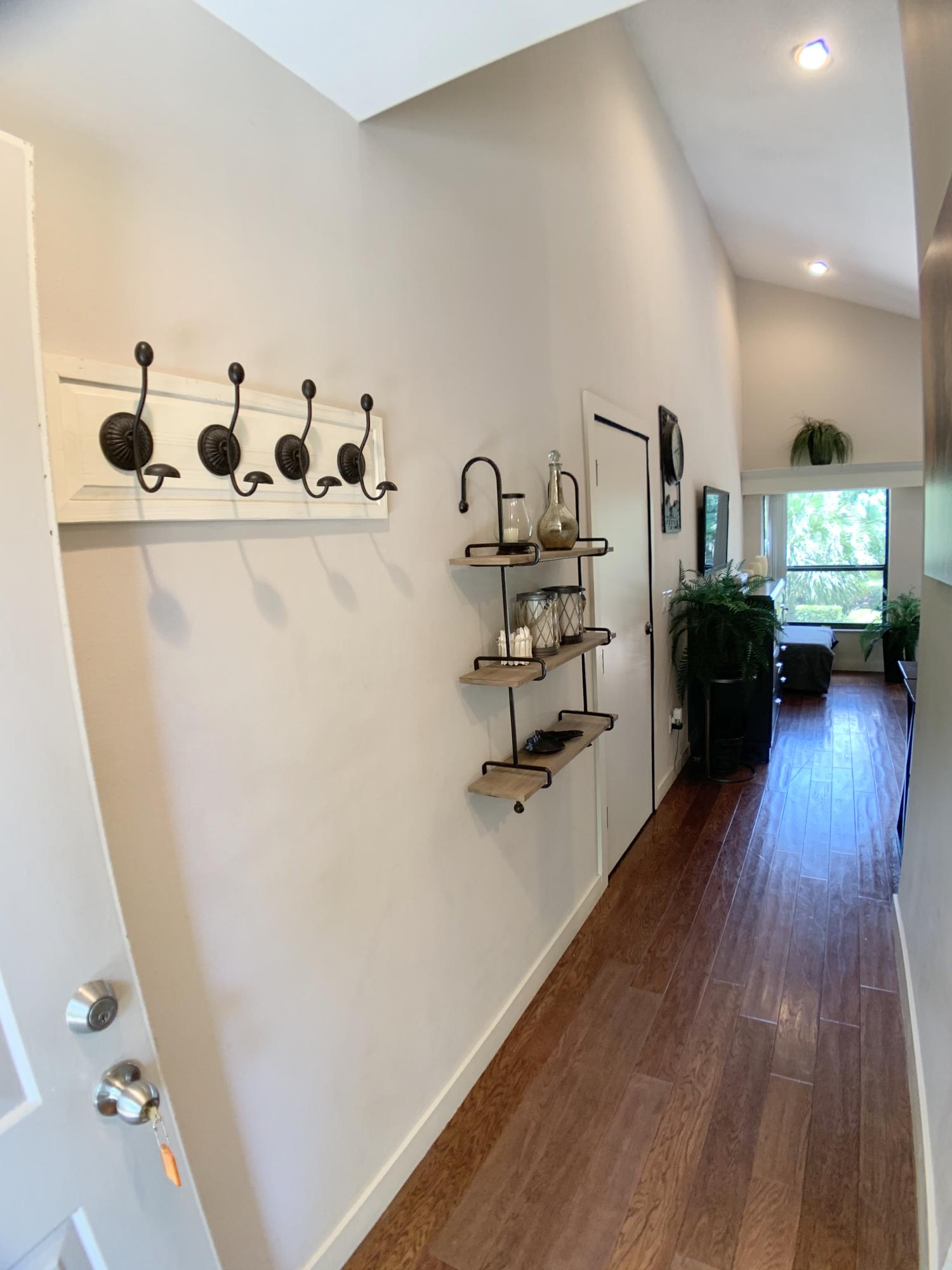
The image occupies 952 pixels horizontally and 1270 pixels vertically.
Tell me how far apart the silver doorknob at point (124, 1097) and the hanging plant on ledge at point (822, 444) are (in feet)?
23.2

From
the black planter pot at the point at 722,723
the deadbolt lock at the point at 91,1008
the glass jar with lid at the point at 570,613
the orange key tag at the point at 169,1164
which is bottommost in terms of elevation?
the black planter pot at the point at 722,723

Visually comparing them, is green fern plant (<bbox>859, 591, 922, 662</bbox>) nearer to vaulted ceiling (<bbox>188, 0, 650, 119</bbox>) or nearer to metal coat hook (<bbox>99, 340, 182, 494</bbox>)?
vaulted ceiling (<bbox>188, 0, 650, 119</bbox>)

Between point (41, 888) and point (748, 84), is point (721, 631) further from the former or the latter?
point (41, 888)

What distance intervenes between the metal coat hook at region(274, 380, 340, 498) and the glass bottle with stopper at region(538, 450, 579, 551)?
35.0 inches

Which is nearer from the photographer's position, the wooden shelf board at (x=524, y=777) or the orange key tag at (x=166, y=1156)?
the orange key tag at (x=166, y=1156)

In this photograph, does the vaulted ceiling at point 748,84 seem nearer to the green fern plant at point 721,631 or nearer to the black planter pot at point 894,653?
the green fern plant at point 721,631

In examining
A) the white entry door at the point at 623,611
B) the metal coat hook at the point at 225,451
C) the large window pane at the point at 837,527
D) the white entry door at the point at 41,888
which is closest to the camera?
the white entry door at the point at 41,888

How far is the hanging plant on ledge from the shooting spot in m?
6.41

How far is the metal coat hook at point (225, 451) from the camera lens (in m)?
1.06

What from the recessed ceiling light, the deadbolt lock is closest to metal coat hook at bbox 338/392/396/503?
the deadbolt lock

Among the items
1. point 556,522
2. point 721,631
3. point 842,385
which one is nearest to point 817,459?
point 842,385

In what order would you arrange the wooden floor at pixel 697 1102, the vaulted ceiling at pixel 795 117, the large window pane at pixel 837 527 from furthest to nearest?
the large window pane at pixel 837 527 → the vaulted ceiling at pixel 795 117 → the wooden floor at pixel 697 1102

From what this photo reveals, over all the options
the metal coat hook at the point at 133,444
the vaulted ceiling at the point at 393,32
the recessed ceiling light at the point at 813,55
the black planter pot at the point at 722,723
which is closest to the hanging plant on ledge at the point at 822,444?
the black planter pot at the point at 722,723

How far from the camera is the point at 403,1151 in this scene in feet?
5.16
